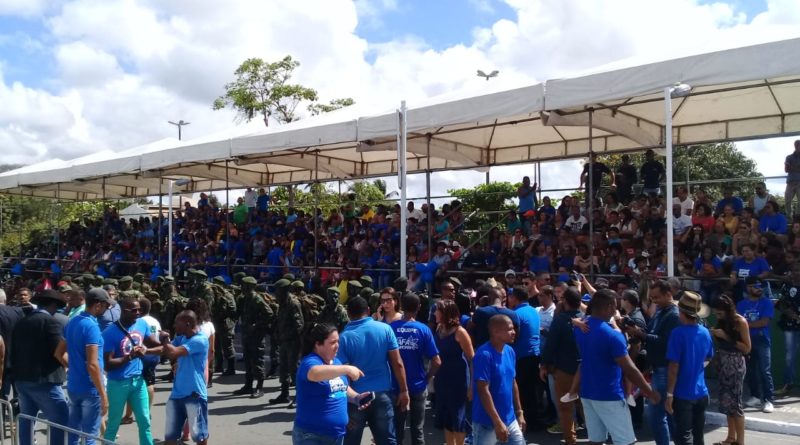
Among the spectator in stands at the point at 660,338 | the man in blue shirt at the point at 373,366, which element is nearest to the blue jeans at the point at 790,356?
the spectator in stands at the point at 660,338

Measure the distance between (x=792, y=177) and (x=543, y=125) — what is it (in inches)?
161

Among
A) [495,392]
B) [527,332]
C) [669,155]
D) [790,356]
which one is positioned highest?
[669,155]

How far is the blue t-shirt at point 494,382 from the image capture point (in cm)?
516

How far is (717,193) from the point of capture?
23047 mm

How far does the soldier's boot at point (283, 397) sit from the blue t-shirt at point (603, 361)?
17.0ft

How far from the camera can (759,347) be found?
340 inches

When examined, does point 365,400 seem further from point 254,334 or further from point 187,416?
point 254,334

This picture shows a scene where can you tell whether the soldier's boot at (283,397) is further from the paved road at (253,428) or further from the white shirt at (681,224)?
the white shirt at (681,224)

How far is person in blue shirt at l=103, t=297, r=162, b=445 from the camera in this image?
628cm

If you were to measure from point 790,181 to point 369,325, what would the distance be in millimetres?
9161

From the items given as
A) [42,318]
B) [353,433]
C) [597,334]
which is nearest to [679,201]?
[597,334]

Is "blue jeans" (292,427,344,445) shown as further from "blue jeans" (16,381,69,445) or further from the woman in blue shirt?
"blue jeans" (16,381,69,445)

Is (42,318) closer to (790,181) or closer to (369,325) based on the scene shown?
(369,325)

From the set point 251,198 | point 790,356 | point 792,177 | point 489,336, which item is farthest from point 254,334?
point 251,198
